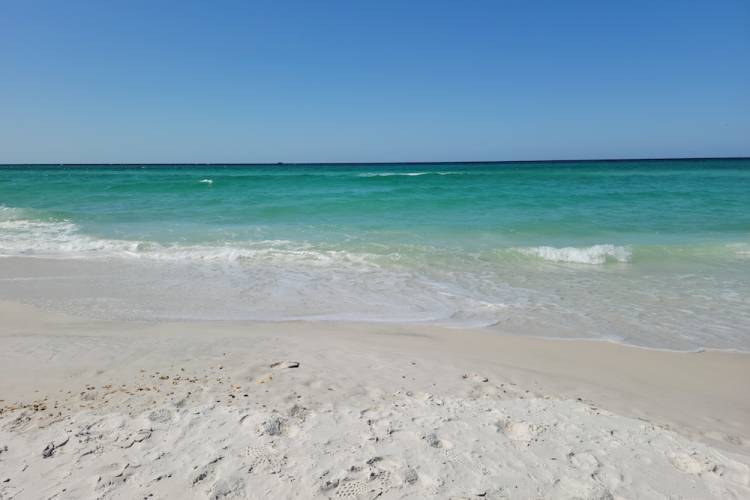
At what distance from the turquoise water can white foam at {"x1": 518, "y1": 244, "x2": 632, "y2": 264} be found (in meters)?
0.04

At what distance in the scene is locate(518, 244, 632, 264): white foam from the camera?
31.8 ft

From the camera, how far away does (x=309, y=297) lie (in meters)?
6.93

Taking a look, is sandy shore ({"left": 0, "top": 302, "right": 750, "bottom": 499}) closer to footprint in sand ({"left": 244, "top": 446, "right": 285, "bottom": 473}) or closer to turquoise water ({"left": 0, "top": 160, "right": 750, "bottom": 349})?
footprint in sand ({"left": 244, "top": 446, "right": 285, "bottom": 473})

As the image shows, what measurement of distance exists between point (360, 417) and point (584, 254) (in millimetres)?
8099

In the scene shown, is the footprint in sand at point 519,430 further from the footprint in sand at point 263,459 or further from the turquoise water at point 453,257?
the turquoise water at point 453,257

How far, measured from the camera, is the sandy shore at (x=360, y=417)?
2613 millimetres

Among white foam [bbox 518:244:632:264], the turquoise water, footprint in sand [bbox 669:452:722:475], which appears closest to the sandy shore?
footprint in sand [bbox 669:452:722:475]

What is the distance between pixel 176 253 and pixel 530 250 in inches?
→ 308

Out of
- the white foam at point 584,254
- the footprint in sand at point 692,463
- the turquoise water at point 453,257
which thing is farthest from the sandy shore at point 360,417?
the white foam at point 584,254

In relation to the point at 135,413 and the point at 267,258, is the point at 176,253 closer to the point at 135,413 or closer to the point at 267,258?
the point at 267,258

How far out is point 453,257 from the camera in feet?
31.9

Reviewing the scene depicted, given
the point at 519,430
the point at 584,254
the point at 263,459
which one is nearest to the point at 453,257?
the point at 584,254

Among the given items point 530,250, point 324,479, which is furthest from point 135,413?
point 530,250

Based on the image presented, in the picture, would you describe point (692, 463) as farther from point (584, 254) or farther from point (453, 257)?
point (584, 254)
